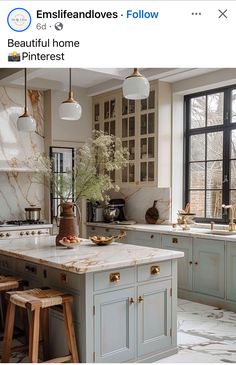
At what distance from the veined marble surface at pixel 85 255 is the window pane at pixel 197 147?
2311 millimetres

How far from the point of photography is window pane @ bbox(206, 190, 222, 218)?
17.1 ft

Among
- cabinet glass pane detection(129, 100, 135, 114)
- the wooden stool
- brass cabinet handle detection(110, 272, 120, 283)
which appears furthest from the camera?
cabinet glass pane detection(129, 100, 135, 114)

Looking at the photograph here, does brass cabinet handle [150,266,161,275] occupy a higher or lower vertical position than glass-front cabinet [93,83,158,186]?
lower

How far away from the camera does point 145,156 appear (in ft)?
18.4

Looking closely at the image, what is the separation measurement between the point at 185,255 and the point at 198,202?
99 centimetres

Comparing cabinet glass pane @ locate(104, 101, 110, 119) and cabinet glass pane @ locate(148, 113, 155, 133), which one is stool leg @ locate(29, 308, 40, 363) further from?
cabinet glass pane @ locate(104, 101, 110, 119)

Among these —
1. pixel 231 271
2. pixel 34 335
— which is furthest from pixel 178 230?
pixel 34 335

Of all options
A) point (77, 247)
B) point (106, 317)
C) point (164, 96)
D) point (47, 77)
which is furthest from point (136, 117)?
point (106, 317)

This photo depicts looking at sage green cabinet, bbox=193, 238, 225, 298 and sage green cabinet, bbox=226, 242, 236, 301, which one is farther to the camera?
sage green cabinet, bbox=193, 238, 225, 298

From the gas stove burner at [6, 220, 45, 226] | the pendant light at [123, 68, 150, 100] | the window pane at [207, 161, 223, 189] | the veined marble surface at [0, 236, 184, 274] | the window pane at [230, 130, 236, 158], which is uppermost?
the pendant light at [123, 68, 150, 100]

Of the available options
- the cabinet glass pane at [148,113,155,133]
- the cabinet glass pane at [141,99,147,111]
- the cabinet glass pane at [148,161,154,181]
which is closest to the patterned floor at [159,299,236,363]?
the cabinet glass pane at [148,161,154,181]

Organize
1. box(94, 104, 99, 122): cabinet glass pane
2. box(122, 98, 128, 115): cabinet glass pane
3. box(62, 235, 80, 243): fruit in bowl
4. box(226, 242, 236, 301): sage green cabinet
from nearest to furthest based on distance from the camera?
box(62, 235, 80, 243): fruit in bowl → box(226, 242, 236, 301): sage green cabinet → box(122, 98, 128, 115): cabinet glass pane → box(94, 104, 99, 122): cabinet glass pane

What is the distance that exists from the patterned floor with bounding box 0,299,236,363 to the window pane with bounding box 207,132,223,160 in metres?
1.86

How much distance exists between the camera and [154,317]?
3.12 meters
